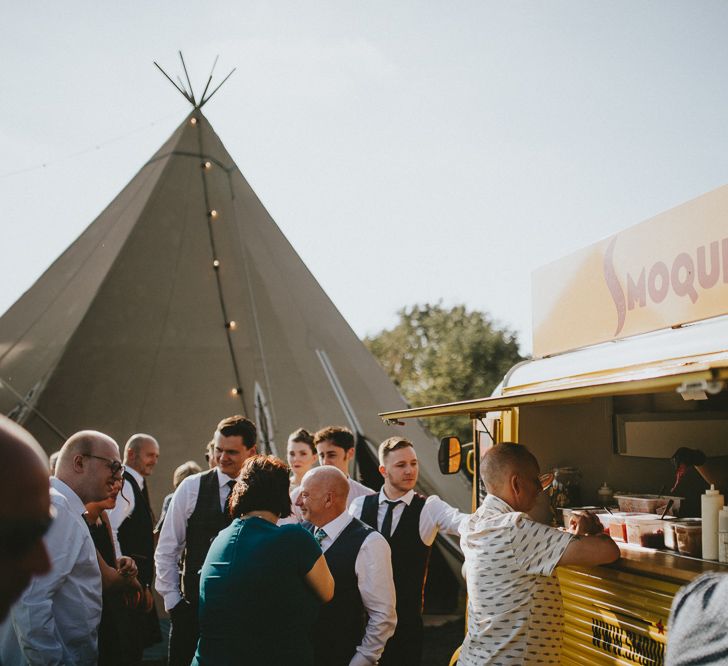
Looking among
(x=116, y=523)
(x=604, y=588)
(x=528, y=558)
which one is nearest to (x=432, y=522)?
(x=604, y=588)

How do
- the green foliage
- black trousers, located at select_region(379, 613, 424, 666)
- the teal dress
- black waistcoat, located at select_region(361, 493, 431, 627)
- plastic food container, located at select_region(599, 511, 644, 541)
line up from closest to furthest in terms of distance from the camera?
the teal dress
plastic food container, located at select_region(599, 511, 644, 541)
black trousers, located at select_region(379, 613, 424, 666)
black waistcoat, located at select_region(361, 493, 431, 627)
the green foliage

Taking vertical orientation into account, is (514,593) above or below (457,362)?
below

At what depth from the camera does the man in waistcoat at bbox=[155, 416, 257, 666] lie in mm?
3643

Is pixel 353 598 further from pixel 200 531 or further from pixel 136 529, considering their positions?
pixel 136 529

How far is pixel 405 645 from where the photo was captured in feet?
11.7

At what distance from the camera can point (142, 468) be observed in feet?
17.7

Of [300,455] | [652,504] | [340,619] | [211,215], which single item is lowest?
[340,619]

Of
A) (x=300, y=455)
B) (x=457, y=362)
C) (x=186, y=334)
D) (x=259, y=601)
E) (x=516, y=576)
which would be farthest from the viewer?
(x=457, y=362)

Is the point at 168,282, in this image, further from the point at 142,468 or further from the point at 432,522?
the point at 432,522

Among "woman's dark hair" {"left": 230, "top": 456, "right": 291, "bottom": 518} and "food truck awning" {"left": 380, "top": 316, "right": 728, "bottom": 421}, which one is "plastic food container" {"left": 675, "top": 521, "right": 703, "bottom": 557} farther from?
"woman's dark hair" {"left": 230, "top": 456, "right": 291, "bottom": 518}

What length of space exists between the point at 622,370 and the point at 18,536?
98.9 inches

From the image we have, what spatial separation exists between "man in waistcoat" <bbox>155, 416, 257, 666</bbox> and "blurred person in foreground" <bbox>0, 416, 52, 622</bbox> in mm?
2725

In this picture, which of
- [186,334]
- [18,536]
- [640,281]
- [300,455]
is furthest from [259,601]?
[186,334]

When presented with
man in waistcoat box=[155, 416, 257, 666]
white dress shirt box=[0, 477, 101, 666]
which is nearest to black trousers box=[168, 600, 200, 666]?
man in waistcoat box=[155, 416, 257, 666]
